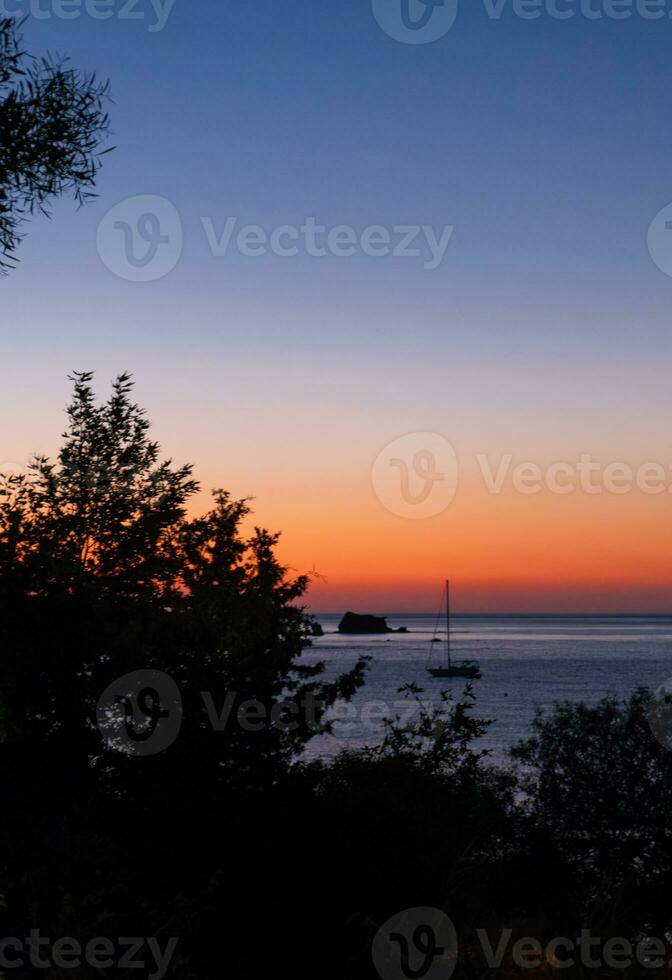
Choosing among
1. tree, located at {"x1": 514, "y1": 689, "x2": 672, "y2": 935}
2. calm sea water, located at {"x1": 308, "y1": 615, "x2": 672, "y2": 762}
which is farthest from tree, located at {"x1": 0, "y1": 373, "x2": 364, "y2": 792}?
calm sea water, located at {"x1": 308, "y1": 615, "x2": 672, "y2": 762}

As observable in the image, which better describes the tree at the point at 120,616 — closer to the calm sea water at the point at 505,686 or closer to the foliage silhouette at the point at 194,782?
the foliage silhouette at the point at 194,782

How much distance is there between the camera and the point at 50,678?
518 inches

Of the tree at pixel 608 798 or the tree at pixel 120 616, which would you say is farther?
the tree at pixel 608 798

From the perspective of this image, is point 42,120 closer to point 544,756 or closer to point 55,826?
point 55,826

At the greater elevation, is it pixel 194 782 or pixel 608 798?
pixel 194 782

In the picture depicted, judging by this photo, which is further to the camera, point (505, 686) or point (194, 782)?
Result: point (505, 686)

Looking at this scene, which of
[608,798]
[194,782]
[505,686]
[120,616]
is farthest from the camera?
[505,686]

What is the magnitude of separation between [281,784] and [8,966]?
4.90m

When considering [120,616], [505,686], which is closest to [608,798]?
[120,616]

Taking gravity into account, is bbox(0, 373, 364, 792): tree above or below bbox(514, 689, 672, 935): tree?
above

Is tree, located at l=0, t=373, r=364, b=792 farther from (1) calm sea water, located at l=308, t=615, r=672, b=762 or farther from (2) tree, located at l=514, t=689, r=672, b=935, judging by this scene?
(1) calm sea water, located at l=308, t=615, r=672, b=762

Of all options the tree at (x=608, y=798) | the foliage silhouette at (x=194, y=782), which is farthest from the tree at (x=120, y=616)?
the tree at (x=608, y=798)

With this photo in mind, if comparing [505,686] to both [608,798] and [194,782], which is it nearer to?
[608,798]

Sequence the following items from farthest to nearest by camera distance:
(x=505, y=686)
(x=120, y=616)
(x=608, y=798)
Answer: (x=505, y=686) < (x=608, y=798) < (x=120, y=616)
